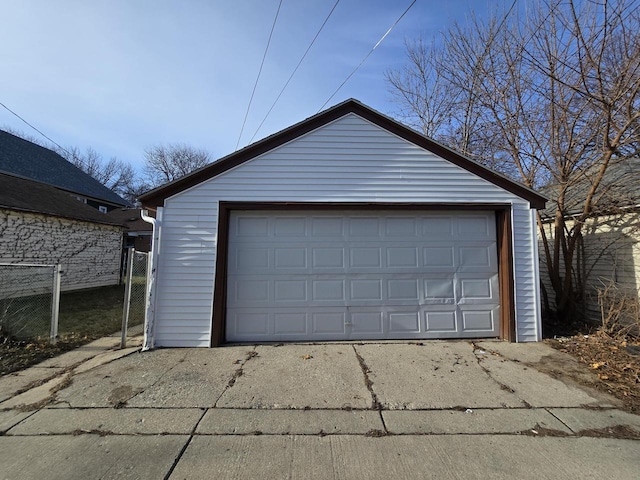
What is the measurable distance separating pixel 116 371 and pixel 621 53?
10344mm

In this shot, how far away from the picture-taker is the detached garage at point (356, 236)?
5785 millimetres

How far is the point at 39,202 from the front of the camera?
1220cm

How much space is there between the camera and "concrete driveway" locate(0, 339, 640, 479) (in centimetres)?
260

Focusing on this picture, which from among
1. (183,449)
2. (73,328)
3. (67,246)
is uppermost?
(67,246)

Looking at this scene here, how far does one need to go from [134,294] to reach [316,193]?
20.3 feet

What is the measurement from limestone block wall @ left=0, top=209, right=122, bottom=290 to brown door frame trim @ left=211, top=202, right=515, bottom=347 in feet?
31.5

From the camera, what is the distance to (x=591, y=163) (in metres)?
6.56

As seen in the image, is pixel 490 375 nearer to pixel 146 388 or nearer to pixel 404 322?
pixel 404 322

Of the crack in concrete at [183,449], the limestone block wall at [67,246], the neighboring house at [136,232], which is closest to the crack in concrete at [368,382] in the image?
the crack in concrete at [183,449]

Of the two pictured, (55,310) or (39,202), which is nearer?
(55,310)

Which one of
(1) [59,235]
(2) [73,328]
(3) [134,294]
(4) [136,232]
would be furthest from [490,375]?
(4) [136,232]

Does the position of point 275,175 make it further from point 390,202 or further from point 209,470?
point 209,470

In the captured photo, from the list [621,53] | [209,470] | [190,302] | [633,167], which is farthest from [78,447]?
[633,167]

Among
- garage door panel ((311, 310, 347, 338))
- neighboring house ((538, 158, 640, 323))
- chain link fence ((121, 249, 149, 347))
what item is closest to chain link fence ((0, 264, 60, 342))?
chain link fence ((121, 249, 149, 347))
